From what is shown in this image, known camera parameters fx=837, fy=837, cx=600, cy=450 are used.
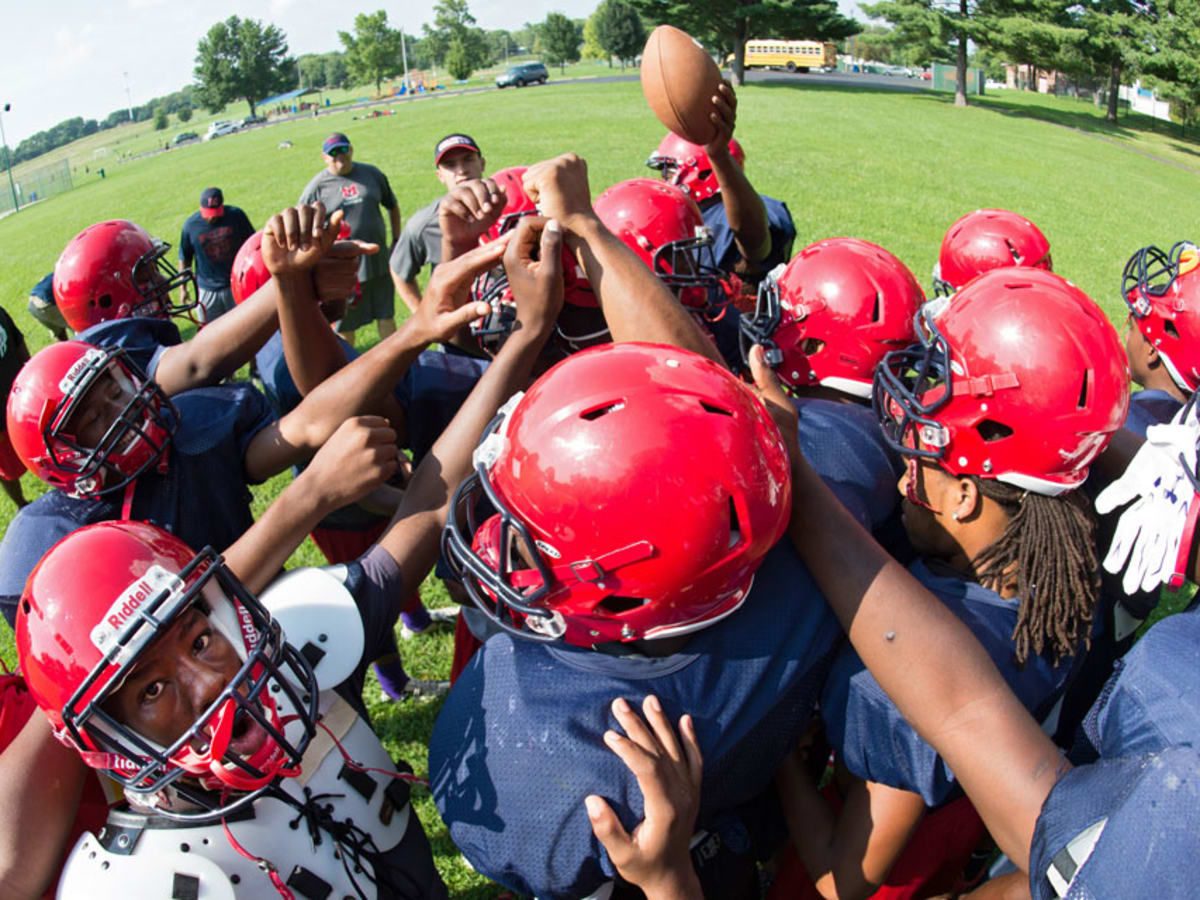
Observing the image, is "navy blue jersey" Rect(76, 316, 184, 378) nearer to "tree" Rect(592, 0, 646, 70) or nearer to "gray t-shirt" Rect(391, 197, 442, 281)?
"gray t-shirt" Rect(391, 197, 442, 281)

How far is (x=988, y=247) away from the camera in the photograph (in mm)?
4531

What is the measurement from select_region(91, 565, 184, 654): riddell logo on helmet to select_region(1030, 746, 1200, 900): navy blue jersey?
1823 mm

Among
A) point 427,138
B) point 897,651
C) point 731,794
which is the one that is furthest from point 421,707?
point 427,138

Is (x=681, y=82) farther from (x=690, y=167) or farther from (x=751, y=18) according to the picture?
(x=751, y=18)

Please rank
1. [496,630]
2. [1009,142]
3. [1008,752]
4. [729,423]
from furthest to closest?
[1009,142] → [496,630] → [729,423] → [1008,752]

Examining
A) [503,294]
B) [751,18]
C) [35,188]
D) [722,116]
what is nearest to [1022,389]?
[503,294]

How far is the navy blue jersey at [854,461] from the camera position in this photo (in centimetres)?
256

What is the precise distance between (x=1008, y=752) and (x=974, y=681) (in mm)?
162

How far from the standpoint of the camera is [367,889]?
2186 millimetres

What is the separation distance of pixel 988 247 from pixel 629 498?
3.62 meters

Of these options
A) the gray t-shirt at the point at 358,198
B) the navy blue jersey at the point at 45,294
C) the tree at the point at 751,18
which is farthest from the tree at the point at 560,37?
the navy blue jersey at the point at 45,294

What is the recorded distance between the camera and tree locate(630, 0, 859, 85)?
41062 mm

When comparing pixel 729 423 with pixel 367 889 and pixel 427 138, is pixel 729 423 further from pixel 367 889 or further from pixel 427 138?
pixel 427 138

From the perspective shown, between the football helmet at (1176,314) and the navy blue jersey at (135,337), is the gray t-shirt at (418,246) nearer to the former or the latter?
the navy blue jersey at (135,337)
